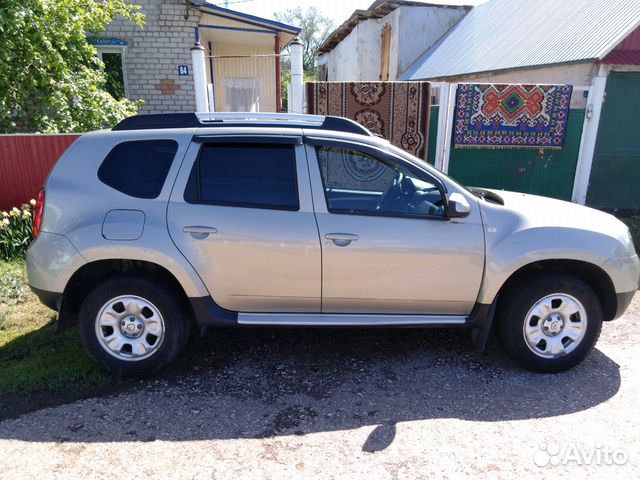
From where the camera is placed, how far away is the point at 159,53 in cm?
1056

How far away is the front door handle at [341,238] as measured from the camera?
3349mm

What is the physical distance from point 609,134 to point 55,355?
29.3 feet

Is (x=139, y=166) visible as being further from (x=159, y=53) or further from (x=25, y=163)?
(x=159, y=53)

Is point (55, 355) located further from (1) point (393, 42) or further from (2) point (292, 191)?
(1) point (393, 42)

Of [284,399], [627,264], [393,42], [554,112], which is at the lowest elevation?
[284,399]

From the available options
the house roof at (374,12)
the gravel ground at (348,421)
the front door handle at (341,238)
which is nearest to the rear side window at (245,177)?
the front door handle at (341,238)

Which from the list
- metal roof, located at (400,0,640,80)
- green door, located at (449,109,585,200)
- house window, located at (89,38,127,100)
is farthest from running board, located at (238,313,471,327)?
house window, located at (89,38,127,100)

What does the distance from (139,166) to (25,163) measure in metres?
4.12

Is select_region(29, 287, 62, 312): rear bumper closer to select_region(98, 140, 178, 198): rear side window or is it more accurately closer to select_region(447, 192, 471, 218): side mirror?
select_region(98, 140, 178, 198): rear side window

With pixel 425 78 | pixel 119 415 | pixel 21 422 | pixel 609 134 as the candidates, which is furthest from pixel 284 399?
pixel 425 78

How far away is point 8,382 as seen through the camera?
341cm

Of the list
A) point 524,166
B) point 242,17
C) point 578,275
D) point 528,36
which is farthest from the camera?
point 528,36

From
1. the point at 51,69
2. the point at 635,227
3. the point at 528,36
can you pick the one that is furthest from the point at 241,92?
the point at 635,227

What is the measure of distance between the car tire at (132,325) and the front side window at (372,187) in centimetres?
138
